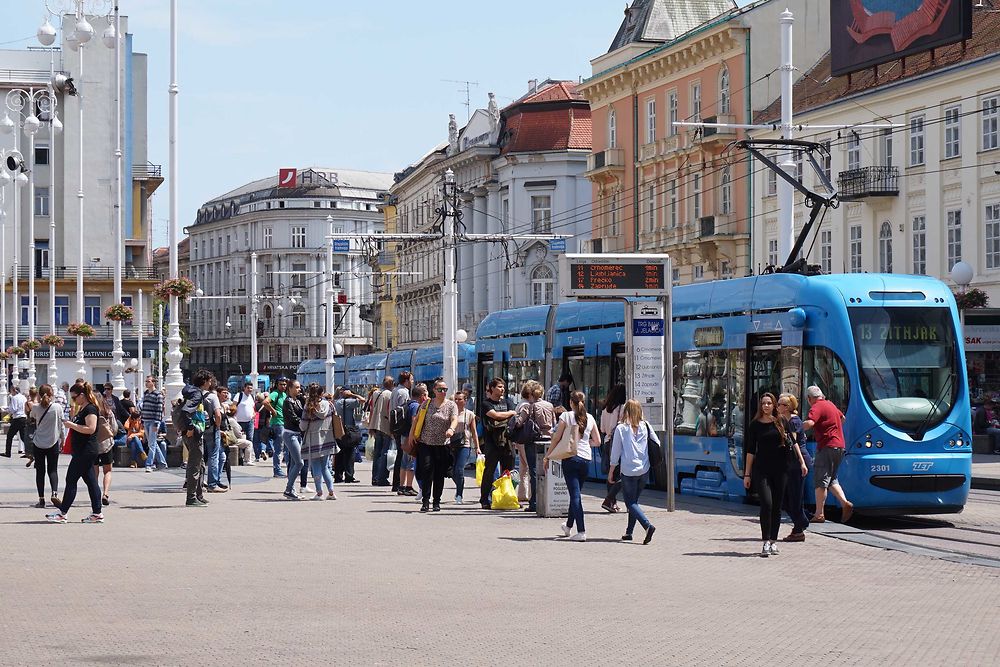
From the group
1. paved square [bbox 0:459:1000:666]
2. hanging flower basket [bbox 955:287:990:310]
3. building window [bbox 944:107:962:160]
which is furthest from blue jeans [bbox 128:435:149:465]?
building window [bbox 944:107:962:160]

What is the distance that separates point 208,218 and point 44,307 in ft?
241

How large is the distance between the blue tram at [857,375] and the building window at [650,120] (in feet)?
133

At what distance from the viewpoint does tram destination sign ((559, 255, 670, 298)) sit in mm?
20797

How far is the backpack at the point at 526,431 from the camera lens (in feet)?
69.4

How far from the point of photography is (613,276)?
21016 millimetres

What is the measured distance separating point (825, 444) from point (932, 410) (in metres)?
1.75

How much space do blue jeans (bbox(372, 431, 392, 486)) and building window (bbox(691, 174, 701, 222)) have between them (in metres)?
34.0

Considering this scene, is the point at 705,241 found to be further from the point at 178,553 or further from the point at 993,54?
the point at 178,553

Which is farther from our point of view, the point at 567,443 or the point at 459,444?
the point at 459,444

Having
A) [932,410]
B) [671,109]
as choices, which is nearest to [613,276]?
[932,410]

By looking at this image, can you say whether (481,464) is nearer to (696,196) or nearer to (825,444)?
(825,444)

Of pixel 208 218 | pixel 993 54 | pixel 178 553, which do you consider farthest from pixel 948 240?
pixel 208 218

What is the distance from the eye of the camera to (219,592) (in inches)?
511

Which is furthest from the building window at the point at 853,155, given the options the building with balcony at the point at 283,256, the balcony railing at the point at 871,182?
the building with balcony at the point at 283,256
